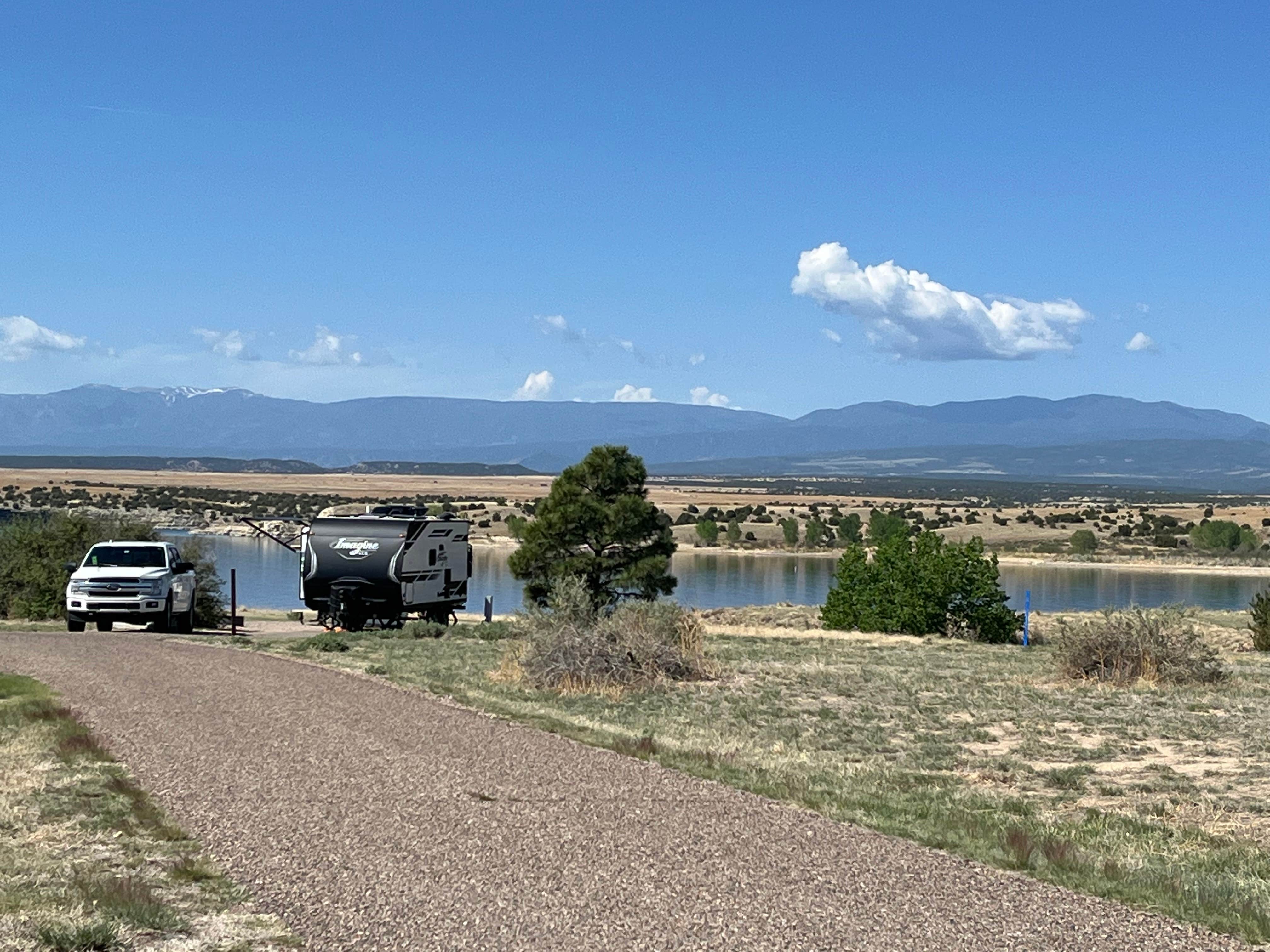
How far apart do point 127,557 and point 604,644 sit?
12441 mm

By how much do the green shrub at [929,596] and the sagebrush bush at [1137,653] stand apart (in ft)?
43.8

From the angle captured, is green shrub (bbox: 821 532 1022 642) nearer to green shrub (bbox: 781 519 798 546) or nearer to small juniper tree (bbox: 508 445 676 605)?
small juniper tree (bbox: 508 445 676 605)

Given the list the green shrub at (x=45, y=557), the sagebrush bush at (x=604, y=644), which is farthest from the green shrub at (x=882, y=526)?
the sagebrush bush at (x=604, y=644)

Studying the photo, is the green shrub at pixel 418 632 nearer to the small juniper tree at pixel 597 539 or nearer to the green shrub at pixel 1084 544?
the small juniper tree at pixel 597 539

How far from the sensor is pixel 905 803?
9875 millimetres

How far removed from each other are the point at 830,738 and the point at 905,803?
3.66 meters

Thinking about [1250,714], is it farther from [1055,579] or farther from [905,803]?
[1055,579]

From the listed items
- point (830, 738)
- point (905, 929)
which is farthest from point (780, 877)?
point (830, 738)

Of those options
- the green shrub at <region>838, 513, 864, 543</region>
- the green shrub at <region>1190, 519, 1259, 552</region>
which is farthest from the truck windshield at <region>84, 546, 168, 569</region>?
the green shrub at <region>1190, 519, 1259, 552</region>

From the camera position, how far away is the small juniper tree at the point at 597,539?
108 ft

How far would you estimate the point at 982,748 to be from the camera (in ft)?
43.3

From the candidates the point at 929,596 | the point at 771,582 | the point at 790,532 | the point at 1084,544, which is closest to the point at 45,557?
the point at 929,596

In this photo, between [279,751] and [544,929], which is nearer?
[544,929]

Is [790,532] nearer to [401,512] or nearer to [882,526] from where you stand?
[882,526]
